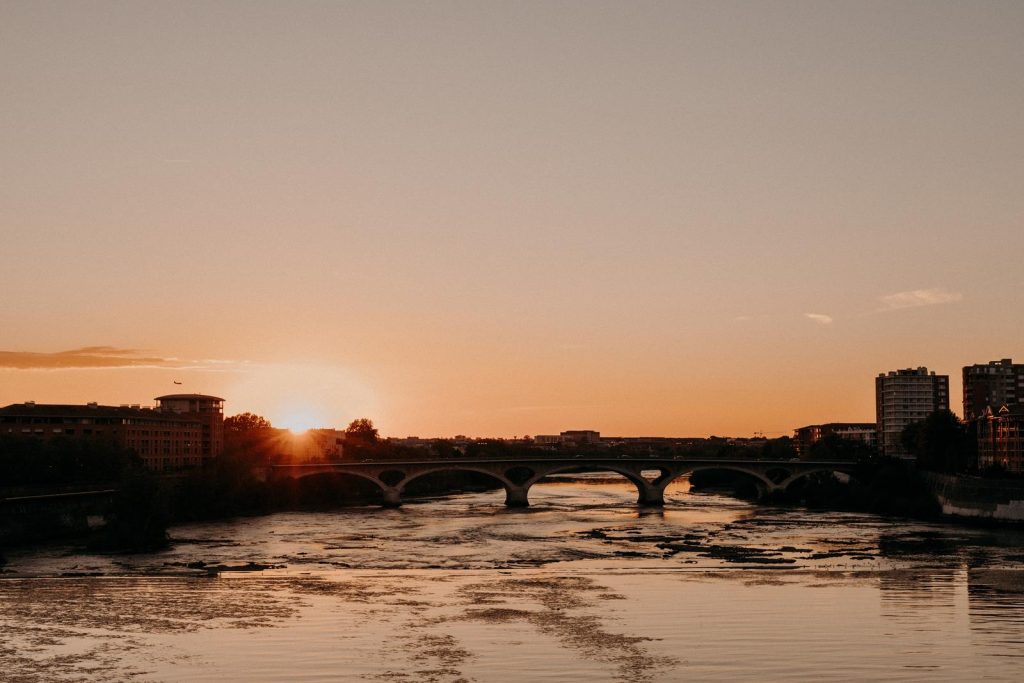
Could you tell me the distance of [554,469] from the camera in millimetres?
124375

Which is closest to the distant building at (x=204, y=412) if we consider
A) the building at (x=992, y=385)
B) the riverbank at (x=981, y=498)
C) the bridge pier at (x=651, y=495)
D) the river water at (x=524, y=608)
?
the bridge pier at (x=651, y=495)

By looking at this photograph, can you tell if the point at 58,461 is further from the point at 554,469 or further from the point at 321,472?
the point at 554,469

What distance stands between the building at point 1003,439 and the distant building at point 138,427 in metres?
92.3

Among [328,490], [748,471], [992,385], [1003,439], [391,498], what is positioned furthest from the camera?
[992,385]

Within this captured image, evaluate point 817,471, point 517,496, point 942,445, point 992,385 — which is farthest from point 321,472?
point 992,385

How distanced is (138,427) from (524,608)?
339 feet

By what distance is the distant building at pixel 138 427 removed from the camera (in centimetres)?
12312

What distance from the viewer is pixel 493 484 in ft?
589

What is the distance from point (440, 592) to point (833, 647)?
1783cm

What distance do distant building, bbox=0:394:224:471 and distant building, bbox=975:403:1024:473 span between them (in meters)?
92.3

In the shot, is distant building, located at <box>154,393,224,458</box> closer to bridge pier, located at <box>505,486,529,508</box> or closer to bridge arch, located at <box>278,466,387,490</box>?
bridge arch, located at <box>278,466,387,490</box>

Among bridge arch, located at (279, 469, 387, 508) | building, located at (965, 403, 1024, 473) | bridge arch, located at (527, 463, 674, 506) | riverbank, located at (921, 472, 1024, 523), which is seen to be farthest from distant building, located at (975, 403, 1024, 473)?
bridge arch, located at (279, 469, 387, 508)

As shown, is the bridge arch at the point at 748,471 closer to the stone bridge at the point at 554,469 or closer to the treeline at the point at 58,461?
the stone bridge at the point at 554,469

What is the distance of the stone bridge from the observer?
116312mm
